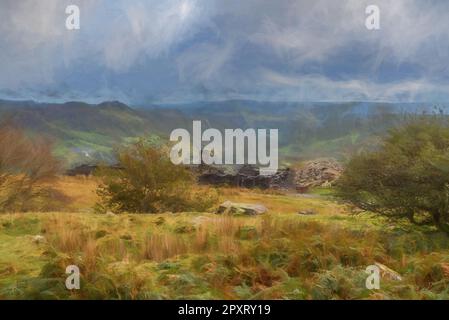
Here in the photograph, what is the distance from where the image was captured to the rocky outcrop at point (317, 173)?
9609 mm

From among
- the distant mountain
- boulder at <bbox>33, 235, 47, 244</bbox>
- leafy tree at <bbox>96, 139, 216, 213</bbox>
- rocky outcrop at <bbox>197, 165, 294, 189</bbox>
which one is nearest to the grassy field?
boulder at <bbox>33, 235, 47, 244</bbox>

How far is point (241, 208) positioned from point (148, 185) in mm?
1577

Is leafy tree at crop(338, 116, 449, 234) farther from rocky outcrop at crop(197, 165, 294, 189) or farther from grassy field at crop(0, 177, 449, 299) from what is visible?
rocky outcrop at crop(197, 165, 294, 189)

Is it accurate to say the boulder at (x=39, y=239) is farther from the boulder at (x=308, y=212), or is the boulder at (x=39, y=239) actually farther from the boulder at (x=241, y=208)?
the boulder at (x=308, y=212)

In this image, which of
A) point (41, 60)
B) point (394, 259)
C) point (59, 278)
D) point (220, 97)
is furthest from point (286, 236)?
point (41, 60)

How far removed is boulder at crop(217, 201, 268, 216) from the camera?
973 centimetres

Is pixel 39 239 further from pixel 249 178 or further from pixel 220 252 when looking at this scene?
pixel 249 178

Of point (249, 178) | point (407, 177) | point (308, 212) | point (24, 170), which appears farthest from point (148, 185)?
point (407, 177)

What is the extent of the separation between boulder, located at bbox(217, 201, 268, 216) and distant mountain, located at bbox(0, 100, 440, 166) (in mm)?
928

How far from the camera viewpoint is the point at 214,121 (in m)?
9.71
